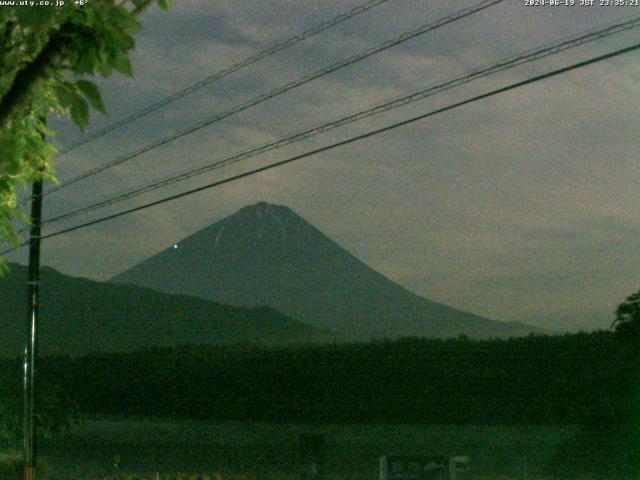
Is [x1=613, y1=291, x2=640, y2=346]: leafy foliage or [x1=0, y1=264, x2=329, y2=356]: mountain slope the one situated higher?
[x1=0, y1=264, x2=329, y2=356]: mountain slope

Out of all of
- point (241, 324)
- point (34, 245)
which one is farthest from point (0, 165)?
point (241, 324)

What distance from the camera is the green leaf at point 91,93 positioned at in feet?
11.7

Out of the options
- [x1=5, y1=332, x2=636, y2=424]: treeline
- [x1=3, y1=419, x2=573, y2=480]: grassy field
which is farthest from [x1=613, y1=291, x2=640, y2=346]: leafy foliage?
[x1=5, y1=332, x2=636, y2=424]: treeline

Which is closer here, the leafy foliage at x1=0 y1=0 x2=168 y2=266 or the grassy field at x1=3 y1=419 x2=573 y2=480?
the leafy foliage at x1=0 y1=0 x2=168 y2=266

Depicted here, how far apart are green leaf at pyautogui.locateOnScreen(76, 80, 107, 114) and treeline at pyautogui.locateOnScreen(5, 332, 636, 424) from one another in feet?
114

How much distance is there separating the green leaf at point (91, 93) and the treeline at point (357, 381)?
34739mm

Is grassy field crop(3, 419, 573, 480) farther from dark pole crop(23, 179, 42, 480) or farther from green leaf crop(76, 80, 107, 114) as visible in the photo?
green leaf crop(76, 80, 107, 114)

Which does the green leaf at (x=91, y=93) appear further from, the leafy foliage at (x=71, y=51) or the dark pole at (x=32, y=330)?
the dark pole at (x=32, y=330)

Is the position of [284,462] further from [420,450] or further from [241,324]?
[241,324]

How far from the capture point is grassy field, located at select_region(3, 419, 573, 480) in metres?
23.4

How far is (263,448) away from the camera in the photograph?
33219mm

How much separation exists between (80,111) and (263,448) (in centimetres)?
3062

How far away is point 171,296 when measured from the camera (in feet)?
577

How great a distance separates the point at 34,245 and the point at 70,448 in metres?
16.7
